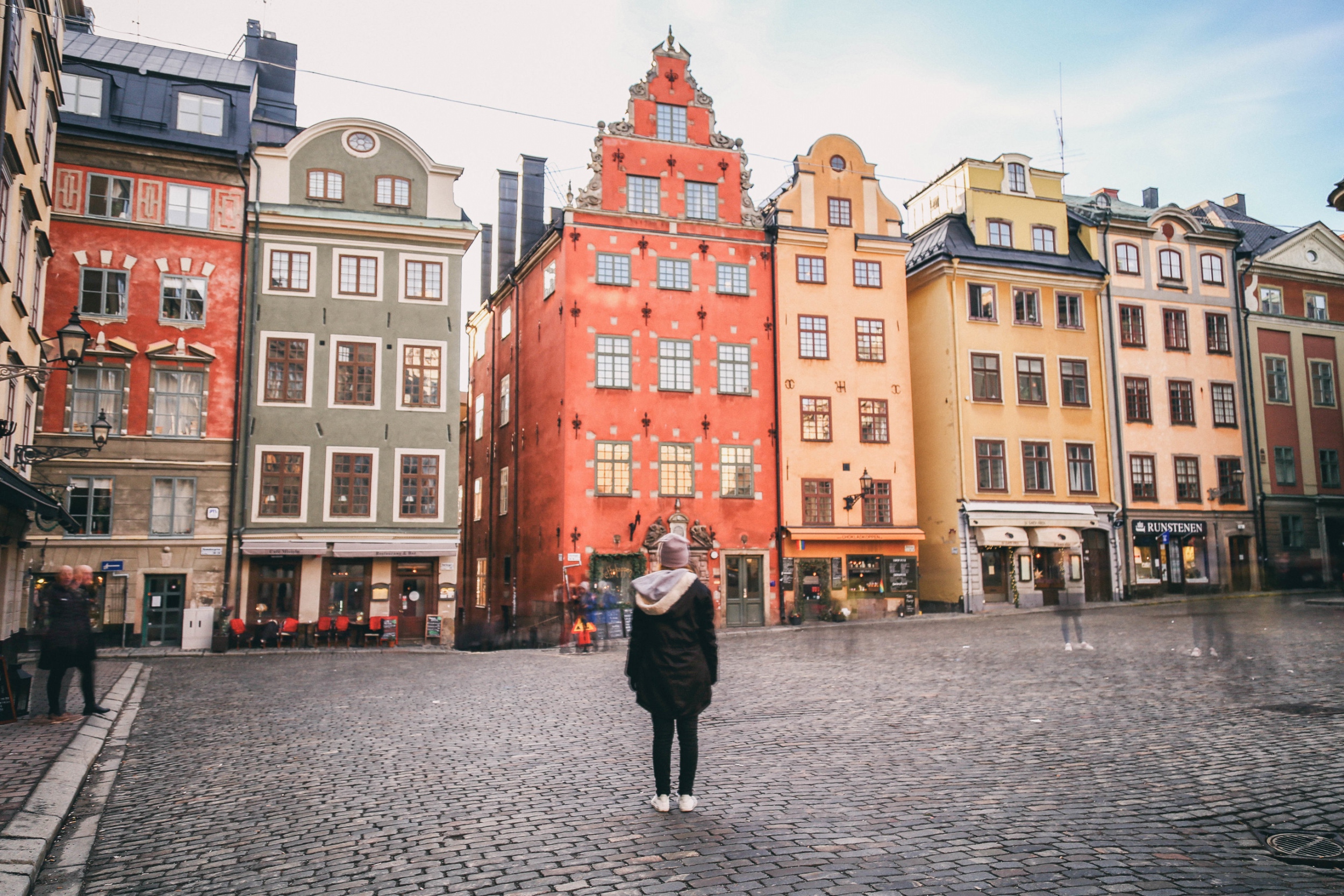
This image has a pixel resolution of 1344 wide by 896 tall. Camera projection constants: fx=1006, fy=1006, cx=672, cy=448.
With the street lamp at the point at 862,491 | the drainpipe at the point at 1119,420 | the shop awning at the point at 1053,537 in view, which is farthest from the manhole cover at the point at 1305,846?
the drainpipe at the point at 1119,420

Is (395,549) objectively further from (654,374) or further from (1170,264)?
(1170,264)

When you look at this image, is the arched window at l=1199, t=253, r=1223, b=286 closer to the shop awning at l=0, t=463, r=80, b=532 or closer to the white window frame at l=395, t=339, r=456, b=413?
the white window frame at l=395, t=339, r=456, b=413

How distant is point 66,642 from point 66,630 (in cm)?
15

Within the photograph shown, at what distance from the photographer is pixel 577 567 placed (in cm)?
3244

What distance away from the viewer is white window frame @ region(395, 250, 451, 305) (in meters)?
31.5

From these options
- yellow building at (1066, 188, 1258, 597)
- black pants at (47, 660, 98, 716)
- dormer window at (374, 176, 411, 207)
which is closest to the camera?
black pants at (47, 660, 98, 716)

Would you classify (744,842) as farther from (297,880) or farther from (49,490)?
(49,490)

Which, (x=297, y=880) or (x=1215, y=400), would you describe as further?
(x=1215, y=400)

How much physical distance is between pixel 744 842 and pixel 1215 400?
42055mm

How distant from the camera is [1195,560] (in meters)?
39.9

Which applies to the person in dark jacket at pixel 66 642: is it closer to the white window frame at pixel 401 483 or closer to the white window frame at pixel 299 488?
the white window frame at pixel 299 488

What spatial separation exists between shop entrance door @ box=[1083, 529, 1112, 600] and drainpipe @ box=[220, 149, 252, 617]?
29895mm

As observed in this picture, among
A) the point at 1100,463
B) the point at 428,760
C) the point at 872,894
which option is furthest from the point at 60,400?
the point at 1100,463

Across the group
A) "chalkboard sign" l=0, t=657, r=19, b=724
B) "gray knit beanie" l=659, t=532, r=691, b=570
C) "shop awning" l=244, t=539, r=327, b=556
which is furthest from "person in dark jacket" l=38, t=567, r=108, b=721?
"shop awning" l=244, t=539, r=327, b=556
